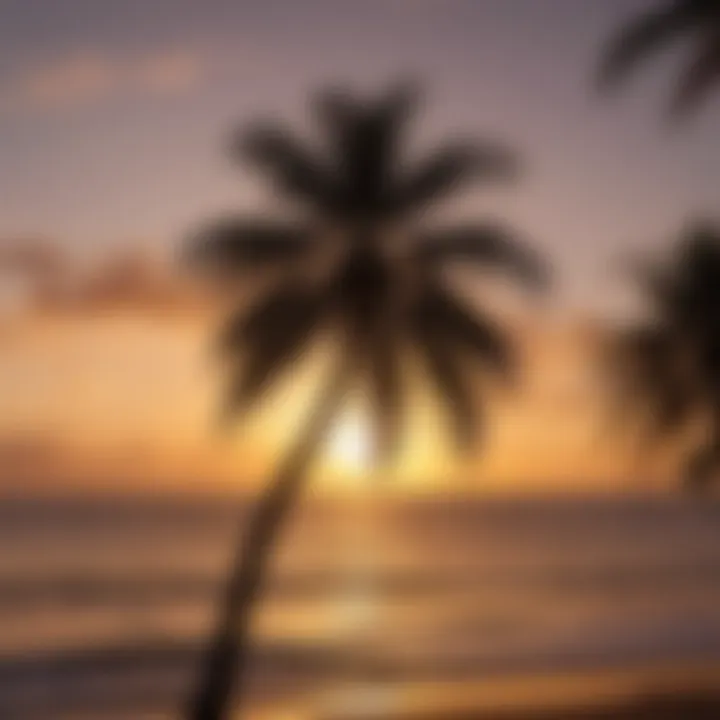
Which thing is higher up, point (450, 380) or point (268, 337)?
point (268, 337)

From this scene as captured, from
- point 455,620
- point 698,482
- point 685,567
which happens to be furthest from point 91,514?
point 698,482

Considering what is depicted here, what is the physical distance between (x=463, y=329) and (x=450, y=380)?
1.54ft

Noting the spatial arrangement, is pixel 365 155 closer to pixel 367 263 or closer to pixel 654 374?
pixel 367 263

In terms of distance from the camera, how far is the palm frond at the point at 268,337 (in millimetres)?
10195

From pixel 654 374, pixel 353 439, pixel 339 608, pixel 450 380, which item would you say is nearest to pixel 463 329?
pixel 450 380

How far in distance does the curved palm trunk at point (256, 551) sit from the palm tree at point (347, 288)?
0.04ft

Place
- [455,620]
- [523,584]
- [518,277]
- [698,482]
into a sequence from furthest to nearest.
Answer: [523,584], [455,620], [698,482], [518,277]

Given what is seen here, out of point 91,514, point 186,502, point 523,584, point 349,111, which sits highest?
point 186,502

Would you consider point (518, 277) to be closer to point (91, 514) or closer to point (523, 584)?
point (523, 584)

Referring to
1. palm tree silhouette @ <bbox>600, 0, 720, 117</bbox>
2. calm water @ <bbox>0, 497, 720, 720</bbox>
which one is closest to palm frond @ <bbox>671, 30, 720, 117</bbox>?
palm tree silhouette @ <bbox>600, 0, 720, 117</bbox>

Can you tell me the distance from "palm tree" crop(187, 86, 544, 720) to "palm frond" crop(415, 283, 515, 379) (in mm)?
12

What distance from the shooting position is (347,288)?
1035 cm

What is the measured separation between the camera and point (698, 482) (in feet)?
39.1

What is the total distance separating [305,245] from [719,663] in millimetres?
10725
